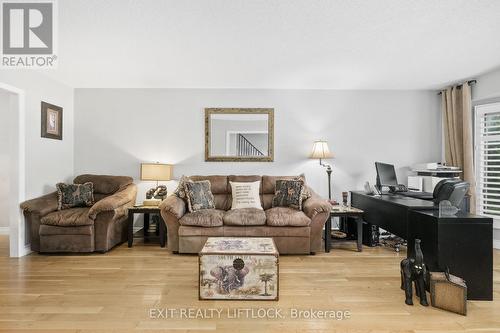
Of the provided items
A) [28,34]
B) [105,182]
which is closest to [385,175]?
[105,182]

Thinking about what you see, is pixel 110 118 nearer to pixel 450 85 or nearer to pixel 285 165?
pixel 285 165

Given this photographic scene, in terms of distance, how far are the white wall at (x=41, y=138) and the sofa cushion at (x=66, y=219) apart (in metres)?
0.47

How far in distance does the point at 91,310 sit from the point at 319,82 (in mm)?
3890

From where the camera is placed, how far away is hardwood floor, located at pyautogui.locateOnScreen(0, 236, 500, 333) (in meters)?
1.86

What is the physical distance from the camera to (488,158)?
12.6ft

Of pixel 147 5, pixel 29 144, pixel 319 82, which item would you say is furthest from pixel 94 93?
pixel 319 82

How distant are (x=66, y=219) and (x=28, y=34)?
207 cm

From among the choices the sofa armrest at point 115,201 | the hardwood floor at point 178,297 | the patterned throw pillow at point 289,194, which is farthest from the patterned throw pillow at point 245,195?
the sofa armrest at point 115,201

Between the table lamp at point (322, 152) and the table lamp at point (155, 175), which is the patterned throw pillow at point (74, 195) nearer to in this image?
the table lamp at point (155, 175)

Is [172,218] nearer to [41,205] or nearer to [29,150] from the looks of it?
[41,205]

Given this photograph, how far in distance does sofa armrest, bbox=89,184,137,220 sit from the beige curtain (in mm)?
4906

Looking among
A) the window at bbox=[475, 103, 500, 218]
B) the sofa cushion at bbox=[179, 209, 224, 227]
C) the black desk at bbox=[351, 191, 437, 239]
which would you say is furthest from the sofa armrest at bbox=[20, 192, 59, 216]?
the window at bbox=[475, 103, 500, 218]

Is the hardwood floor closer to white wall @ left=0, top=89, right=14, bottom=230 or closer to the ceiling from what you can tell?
white wall @ left=0, top=89, right=14, bottom=230

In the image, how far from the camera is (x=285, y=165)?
441 centimetres
